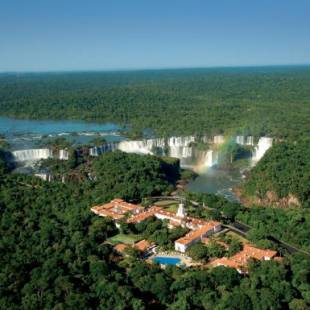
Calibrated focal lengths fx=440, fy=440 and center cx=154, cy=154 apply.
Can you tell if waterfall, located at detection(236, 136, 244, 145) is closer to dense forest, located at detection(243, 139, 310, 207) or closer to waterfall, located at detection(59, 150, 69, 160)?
dense forest, located at detection(243, 139, 310, 207)

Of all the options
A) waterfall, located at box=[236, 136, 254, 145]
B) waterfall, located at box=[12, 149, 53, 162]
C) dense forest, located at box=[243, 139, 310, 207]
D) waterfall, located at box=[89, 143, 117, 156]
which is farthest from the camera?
waterfall, located at box=[236, 136, 254, 145]

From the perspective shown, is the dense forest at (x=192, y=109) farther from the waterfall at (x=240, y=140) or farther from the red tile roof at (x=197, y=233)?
the red tile roof at (x=197, y=233)

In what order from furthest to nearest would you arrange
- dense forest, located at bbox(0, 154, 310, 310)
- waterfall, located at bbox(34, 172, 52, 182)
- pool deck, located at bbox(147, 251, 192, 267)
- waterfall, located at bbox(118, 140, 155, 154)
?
waterfall, located at bbox(118, 140, 155, 154)
waterfall, located at bbox(34, 172, 52, 182)
pool deck, located at bbox(147, 251, 192, 267)
dense forest, located at bbox(0, 154, 310, 310)

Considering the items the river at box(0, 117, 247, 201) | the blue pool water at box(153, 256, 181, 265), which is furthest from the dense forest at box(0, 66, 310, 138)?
the blue pool water at box(153, 256, 181, 265)

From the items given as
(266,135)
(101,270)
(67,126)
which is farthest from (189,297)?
(67,126)

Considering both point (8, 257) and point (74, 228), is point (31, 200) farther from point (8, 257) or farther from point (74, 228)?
point (8, 257)

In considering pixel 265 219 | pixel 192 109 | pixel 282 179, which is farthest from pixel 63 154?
pixel 192 109
